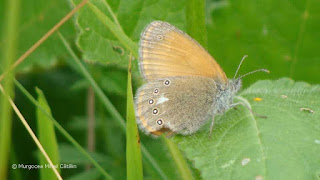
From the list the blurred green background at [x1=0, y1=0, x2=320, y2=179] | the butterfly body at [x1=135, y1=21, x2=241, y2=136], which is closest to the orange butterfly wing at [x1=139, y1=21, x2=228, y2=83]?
the butterfly body at [x1=135, y1=21, x2=241, y2=136]

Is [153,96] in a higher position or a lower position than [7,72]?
lower

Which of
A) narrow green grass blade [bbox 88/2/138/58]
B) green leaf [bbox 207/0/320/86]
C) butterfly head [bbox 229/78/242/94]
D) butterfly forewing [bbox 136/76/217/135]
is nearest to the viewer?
narrow green grass blade [bbox 88/2/138/58]

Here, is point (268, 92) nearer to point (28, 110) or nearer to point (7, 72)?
point (7, 72)

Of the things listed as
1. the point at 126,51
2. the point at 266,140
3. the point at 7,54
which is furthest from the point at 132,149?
the point at 126,51

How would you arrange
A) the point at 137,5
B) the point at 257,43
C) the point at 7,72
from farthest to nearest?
the point at 257,43 < the point at 137,5 < the point at 7,72

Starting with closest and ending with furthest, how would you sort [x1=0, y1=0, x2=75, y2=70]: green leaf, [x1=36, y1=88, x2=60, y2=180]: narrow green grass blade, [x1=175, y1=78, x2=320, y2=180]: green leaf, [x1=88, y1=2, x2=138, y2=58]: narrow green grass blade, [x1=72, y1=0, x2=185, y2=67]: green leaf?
[x1=175, y1=78, x2=320, y2=180]: green leaf
[x1=36, y1=88, x2=60, y2=180]: narrow green grass blade
[x1=88, y1=2, x2=138, y2=58]: narrow green grass blade
[x1=72, y1=0, x2=185, y2=67]: green leaf
[x1=0, y1=0, x2=75, y2=70]: green leaf

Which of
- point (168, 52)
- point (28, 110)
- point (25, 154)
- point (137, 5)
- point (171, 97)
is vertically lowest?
point (25, 154)

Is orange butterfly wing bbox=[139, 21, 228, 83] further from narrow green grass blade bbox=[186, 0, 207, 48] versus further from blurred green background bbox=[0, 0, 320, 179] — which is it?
blurred green background bbox=[0, 0, 320, 179]

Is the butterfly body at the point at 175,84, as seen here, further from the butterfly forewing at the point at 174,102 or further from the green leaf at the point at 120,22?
the green leaf at the point at 120,22

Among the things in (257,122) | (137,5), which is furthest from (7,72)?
(137,5)
